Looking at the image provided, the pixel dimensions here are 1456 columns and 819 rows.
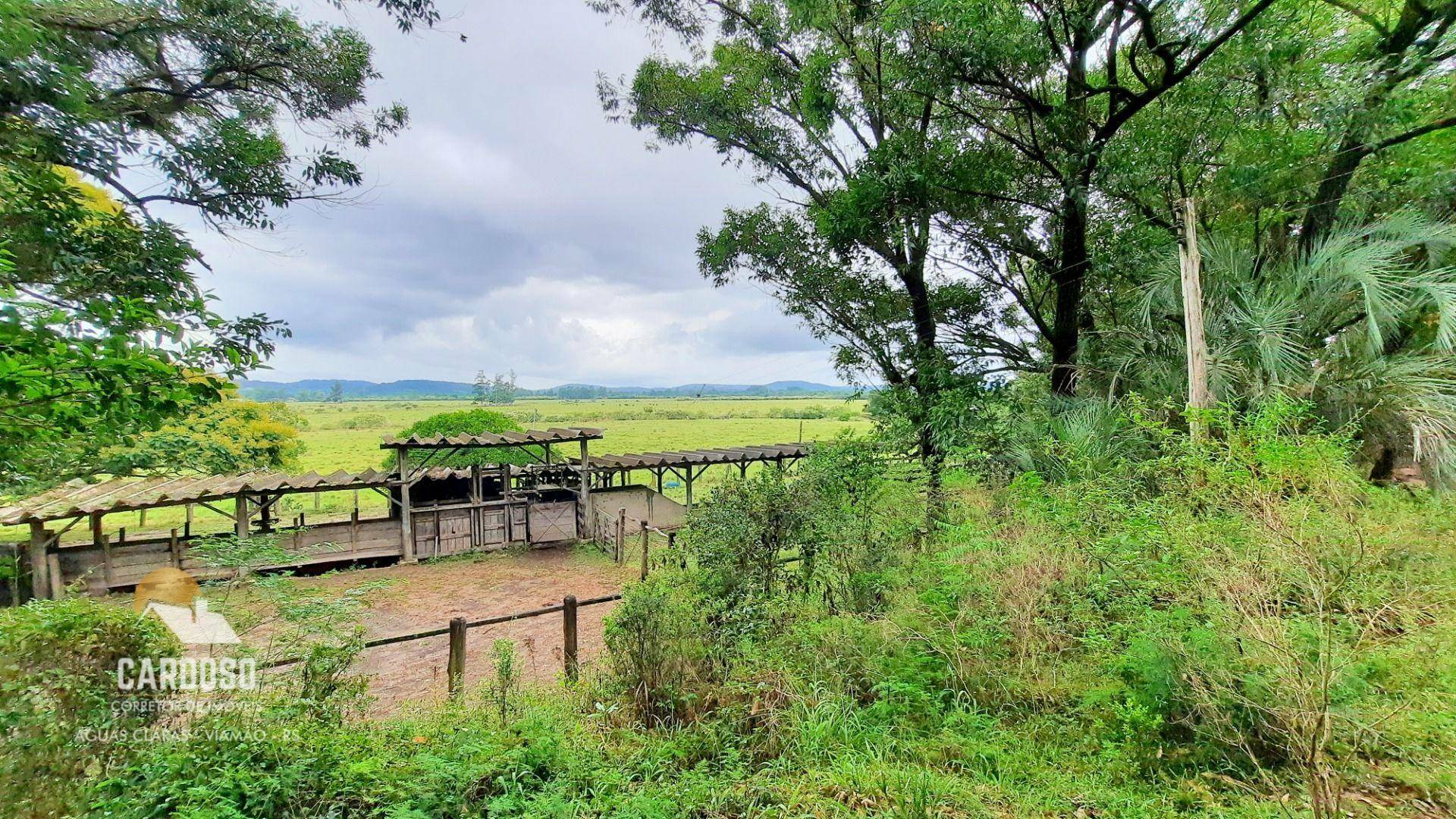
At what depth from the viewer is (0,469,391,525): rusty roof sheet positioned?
306 inches

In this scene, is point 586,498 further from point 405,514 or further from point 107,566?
point 107,566

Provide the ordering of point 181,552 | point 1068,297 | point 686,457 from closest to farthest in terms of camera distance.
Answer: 1. point 1068,297
2. point 181,552
3. point 686,457

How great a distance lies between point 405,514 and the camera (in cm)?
1150

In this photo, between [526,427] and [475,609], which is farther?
[526,427]

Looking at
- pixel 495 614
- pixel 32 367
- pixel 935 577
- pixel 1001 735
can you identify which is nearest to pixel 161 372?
pixel 32 367

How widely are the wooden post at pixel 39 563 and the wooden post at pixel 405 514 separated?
4.97 meters

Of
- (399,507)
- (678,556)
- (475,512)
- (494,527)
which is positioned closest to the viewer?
(678,556)

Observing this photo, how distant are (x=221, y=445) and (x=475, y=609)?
7.95 metres

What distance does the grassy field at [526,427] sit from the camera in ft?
39.4

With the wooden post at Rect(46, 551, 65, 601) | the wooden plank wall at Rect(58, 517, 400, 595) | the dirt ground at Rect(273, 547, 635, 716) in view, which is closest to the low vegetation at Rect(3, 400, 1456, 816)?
the dirt ground at Rect(273, 547, 635, 716)

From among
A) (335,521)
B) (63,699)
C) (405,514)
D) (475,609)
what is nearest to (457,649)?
(63,699)

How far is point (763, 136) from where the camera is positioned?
8.49 metres

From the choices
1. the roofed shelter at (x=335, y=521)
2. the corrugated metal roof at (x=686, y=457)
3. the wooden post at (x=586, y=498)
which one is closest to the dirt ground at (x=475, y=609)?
the roofed shelter at (x=335, y=521)

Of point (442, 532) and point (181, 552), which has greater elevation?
point (181, 552)
